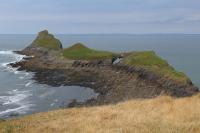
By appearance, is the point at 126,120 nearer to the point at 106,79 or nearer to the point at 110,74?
the point at 106,79

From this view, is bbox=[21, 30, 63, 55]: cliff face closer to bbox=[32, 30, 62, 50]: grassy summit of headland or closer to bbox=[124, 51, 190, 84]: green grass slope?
bbox=[32, 30, 62, 50]: grassy summit of headland

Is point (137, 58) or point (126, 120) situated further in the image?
point (137, 58)

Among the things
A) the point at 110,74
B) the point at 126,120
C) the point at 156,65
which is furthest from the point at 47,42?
the point at 126,120

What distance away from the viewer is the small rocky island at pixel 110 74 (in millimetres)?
59500

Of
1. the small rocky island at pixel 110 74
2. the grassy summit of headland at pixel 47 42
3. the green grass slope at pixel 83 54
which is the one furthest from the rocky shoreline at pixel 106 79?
the grassy summit of headland at pixel 47 42

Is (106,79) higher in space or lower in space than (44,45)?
lower

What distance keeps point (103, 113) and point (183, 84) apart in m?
41.4

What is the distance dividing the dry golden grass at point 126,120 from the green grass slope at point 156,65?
39.9 metres

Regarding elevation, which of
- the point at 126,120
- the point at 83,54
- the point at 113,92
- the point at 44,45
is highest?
the point at 126,120

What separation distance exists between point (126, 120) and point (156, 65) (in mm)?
58717

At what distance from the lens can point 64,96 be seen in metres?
61.0

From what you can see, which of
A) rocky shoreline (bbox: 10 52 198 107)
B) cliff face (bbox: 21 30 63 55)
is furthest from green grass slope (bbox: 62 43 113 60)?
cliff face (bbox: 21 30 63 55)

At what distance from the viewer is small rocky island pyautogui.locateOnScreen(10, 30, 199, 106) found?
195 ft

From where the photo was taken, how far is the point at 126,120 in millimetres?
19062
